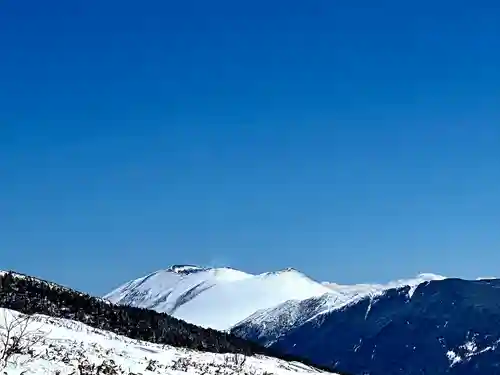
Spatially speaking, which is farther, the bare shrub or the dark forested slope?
the dark forested slope

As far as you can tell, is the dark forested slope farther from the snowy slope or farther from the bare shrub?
the bare shrub

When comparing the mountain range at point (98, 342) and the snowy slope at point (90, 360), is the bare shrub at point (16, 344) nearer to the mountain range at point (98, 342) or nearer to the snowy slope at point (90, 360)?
the mountain range at point (98, 342)

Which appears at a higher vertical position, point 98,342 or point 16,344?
point 98,342

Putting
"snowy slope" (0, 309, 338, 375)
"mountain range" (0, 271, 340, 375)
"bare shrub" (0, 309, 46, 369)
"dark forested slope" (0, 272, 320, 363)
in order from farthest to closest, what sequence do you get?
"dark forested slope" (0, 272, 320, 363) → "mountain range" (0, 271, 340, 375) → "snowy slope" (0, 309, 338, 375) → "bare shrub" (0, 309, 46, 369)

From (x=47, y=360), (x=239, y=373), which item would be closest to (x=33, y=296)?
(x=239, y=373)

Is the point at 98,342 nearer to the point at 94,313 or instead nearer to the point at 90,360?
the point at 90,360

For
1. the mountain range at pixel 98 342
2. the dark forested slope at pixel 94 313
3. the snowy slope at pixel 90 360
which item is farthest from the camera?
the dark forested slope at pixel 94 313

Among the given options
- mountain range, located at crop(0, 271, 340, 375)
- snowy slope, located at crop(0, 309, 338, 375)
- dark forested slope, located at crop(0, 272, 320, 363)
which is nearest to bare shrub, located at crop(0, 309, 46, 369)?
mountain range, located at crop(0, 271, 340, 375)

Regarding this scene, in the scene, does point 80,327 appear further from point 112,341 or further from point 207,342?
point 207,342

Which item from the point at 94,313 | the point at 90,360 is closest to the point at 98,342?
the point at 90,360

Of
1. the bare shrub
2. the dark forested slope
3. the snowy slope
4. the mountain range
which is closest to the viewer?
the bare shrub

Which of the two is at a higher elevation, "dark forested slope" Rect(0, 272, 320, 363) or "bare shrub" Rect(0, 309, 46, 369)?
"dark forested slope" Rect(0, 272, 320, 363)

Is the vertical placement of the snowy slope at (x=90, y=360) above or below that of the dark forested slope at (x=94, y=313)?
below

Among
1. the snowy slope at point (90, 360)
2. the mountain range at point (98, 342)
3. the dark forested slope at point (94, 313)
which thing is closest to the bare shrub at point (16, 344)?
the mountain range at point (98, 342)
